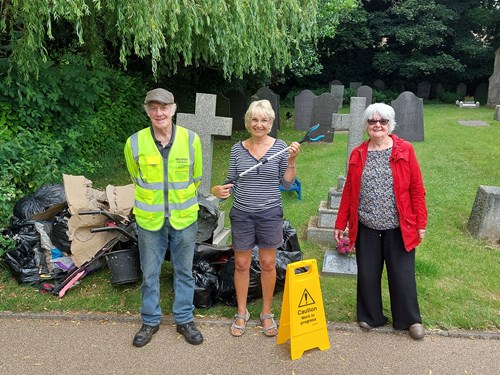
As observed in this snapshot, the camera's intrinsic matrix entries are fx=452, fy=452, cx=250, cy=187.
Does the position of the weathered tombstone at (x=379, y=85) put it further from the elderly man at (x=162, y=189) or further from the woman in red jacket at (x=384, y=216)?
the elderly man at (x=162, y=189)

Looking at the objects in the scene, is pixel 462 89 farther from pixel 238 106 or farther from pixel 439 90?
pixel 238 106

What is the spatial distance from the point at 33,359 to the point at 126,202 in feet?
5.58

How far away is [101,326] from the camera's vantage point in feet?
12.1

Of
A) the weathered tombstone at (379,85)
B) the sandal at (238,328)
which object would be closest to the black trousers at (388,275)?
the sandal at (238,328)

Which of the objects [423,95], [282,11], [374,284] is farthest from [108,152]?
[423,95]

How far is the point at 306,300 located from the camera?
328 cm

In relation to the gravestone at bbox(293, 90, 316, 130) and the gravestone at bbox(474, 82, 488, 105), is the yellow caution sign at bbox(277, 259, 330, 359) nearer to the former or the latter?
the gravestone at bbox(293, 90, 316, 130)

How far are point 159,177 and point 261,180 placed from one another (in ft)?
2.41

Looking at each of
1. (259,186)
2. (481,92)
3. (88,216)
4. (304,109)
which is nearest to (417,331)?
(259,186)

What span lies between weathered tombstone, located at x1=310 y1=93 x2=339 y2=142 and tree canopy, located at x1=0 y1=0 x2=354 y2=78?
4263 millimetres

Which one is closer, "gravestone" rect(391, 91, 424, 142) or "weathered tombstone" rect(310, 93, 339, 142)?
"gravestone" rect(391, 91, 424, 142)

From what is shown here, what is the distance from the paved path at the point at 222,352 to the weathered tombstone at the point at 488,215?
7.19 ft

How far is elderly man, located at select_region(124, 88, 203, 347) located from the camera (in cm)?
313

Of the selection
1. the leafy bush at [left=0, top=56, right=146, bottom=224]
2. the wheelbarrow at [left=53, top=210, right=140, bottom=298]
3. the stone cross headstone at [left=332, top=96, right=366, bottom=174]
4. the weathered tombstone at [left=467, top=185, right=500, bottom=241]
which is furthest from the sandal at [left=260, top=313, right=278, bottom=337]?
the weathered tombstone at [left=467, top=185, right=500, bottom=241]
